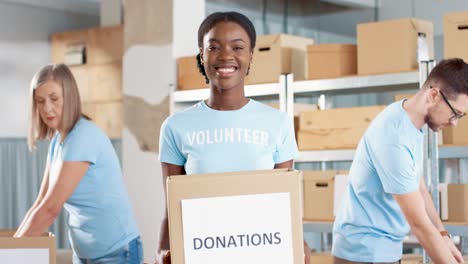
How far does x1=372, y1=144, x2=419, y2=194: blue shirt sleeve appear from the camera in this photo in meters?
2.49

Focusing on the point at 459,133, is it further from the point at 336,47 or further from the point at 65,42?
the point at 65,42

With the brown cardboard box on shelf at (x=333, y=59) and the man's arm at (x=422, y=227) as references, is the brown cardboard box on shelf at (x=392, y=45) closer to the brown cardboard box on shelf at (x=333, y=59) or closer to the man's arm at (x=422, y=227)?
the brown cardboard box on shelf at (x=333, y=59)

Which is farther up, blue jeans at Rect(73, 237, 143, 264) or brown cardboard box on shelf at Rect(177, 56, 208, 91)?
brown cardboard box on shelf at Rect(177, 56, 208, 91)

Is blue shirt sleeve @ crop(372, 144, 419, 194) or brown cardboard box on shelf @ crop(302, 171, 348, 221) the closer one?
blue shirt sleeve @ crop(372, 144, 419, 194)

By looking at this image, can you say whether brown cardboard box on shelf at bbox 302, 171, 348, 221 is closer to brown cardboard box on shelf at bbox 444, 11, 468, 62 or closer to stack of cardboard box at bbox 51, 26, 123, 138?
brown cardboard box on shelf at bbox 444, 11, 468, 62

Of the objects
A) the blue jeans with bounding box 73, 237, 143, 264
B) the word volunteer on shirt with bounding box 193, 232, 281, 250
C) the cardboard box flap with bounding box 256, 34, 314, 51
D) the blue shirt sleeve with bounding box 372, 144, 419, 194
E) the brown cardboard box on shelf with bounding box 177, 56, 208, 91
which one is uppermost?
the cardboard box flap with bounding box 256, 34, 314, 51

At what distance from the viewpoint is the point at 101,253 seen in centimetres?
256

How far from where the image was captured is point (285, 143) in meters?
1.97

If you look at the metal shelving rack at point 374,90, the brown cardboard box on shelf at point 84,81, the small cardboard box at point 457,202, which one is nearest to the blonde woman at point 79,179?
the metal shelving rack at point 374,90

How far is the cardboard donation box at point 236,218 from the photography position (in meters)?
1.57

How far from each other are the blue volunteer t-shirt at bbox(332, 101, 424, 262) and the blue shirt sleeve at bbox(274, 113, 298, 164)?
0.62 metres

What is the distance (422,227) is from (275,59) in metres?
2.34

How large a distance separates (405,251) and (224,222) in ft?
15.5

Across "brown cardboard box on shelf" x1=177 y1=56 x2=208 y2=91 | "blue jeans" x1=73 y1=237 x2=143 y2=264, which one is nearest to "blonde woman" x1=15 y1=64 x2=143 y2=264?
"blue jeans" x1=73 y1=237 x2=143 y2=264
